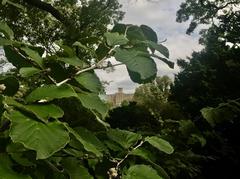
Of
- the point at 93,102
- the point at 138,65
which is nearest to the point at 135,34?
the point at 138,65

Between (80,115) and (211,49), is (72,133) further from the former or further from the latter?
(211,49)

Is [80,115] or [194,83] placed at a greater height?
[194,83]

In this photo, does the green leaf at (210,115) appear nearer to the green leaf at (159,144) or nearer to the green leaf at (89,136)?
the green leaf at (159,144)

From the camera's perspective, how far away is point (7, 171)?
1.29 meters

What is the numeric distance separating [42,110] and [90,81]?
322 mm

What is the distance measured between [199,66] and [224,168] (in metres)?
8.43

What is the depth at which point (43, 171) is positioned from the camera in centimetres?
137

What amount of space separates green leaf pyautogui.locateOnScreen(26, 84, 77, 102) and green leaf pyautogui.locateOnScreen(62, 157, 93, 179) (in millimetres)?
246

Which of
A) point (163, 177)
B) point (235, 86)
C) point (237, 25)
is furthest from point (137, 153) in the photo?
point (237, 25)

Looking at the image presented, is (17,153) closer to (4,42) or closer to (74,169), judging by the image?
(74,169)

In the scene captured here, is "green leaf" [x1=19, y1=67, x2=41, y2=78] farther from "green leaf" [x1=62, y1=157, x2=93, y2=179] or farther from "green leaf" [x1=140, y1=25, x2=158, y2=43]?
"green leaf" [x1=140, y1=25, x2=158, y2=43]

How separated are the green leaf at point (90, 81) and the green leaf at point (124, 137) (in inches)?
8.3

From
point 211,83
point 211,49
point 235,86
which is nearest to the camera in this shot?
point 235,86

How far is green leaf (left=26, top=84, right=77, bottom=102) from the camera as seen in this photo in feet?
4.44
